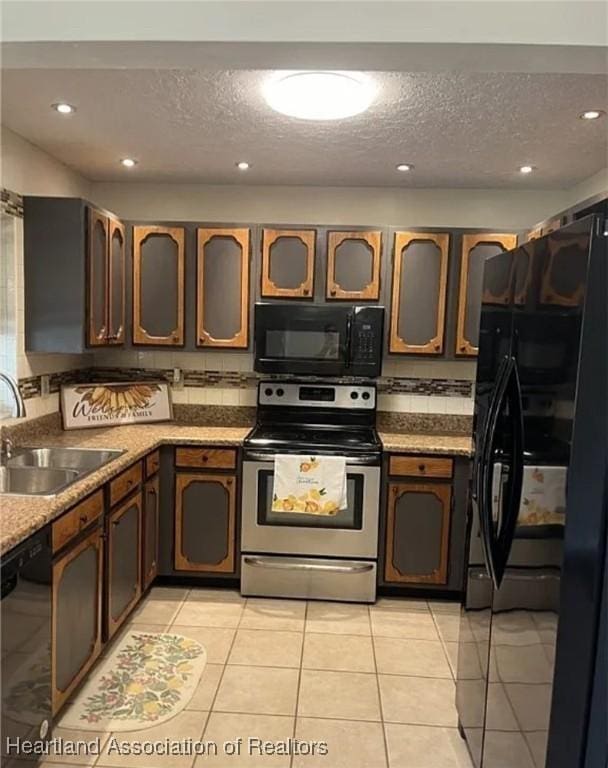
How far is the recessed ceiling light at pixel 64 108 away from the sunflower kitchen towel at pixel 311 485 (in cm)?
196

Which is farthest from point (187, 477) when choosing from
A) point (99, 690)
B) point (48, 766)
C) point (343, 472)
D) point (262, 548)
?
point (48, 766)

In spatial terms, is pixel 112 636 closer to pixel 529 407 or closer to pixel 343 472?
pixel 343 472

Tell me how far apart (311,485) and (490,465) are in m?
1.56

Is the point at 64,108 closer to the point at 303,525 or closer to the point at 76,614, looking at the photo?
the point at 76,614

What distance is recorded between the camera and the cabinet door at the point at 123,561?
2.68 meters

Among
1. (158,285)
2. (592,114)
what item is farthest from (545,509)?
(158,285)

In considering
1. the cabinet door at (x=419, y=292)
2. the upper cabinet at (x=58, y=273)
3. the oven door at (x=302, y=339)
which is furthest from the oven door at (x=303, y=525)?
the upper cabinet at (x=58, y=273)

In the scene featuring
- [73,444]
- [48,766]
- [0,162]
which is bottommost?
[48,766]

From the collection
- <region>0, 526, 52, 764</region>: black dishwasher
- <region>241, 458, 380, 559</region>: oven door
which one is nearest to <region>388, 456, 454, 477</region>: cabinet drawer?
<region>241, 458, 380, 559</region>: oven door

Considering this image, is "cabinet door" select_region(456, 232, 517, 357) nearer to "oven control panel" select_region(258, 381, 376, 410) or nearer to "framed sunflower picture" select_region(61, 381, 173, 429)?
"oven control panel" select_region(258, 381, 376, 410)

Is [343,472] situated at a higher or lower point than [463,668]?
higher

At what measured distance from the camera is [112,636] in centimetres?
274

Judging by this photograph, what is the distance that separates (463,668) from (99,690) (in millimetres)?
1494

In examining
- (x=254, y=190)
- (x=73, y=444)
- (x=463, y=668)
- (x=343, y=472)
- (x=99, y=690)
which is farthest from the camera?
(x=254, y=190)
